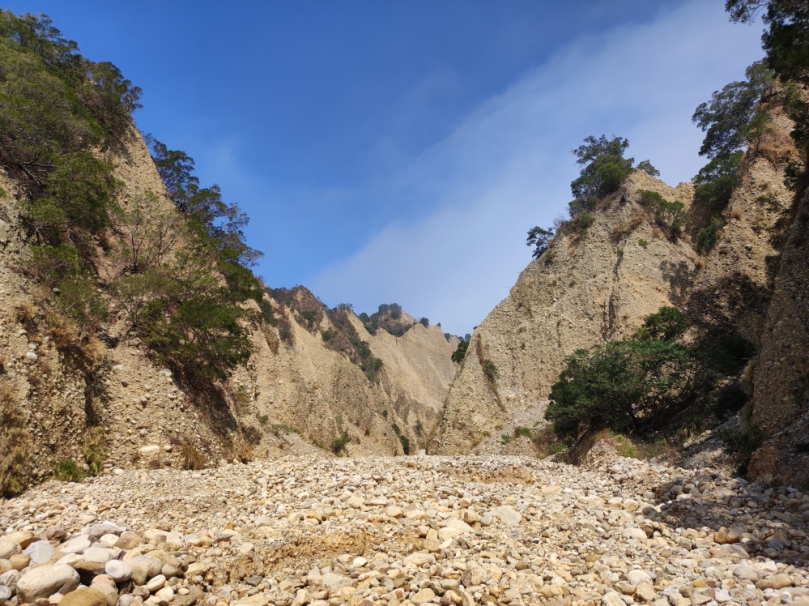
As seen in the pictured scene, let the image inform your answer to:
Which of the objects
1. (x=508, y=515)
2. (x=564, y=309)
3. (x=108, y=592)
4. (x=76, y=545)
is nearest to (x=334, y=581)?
(x=108, y=592)

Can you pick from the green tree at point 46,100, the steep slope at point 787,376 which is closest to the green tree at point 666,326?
the steep slope at point 787,376

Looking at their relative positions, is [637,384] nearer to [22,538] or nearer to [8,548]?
[22,538]

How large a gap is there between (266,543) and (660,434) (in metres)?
14.7

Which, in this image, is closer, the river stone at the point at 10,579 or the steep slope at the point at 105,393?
the river stone at the point at 10,579

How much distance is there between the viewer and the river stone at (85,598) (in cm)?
437

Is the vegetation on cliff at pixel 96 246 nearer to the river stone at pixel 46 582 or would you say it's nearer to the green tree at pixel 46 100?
the green tree at pixel 46 100

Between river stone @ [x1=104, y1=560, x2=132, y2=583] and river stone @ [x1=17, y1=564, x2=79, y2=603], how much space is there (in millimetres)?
319

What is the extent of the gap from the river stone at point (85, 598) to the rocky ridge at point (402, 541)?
0.01 meters

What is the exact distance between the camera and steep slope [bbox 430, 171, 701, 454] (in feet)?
98.0

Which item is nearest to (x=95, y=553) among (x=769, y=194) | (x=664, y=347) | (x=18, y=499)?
(x=18, y=499)

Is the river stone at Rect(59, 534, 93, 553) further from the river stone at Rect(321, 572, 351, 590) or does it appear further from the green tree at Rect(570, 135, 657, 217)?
the green tree at Rect(570, 135, 657, 217)

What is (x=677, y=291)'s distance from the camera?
3006 centimetres

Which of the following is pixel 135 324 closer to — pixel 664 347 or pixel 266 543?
pixel 266 543

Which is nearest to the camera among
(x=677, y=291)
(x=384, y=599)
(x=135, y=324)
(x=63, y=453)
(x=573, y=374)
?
A: (x=384, y=599)
